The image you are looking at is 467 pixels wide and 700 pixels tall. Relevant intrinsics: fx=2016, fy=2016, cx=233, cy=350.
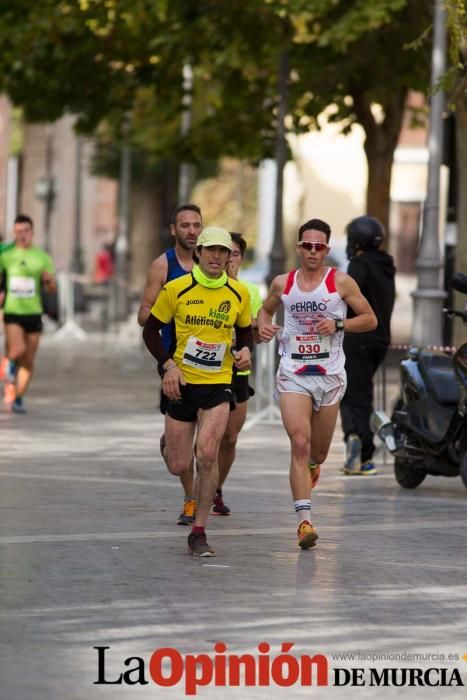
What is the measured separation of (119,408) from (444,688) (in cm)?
1372

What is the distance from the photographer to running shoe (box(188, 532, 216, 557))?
10.2 metres

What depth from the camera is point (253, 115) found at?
30438mm

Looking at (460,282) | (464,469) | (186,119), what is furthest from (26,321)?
(186,119)

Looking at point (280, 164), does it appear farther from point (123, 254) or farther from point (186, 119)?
point (123, 254)

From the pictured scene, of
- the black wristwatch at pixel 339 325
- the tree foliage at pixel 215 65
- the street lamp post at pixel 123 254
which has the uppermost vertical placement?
the tree foliage at pixel 215 65

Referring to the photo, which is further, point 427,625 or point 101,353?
point 101,353

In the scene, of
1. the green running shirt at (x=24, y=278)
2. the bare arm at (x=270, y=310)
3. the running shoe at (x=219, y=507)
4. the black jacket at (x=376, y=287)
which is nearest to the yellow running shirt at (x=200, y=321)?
the bare arm at (x=270, y=310)

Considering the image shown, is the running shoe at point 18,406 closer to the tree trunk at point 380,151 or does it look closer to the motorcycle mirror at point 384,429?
the motorcycle mirror at point 384,429

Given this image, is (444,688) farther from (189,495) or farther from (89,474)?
(89,474)

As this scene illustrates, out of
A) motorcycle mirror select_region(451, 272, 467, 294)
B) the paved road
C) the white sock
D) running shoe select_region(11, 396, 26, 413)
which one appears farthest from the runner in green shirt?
the white sock

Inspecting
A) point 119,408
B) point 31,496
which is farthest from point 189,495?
point 119,408

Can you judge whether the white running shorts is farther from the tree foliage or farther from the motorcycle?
the tree foliage

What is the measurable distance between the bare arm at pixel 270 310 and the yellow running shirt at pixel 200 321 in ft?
1.36

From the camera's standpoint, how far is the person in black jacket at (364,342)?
14727 millimetres
